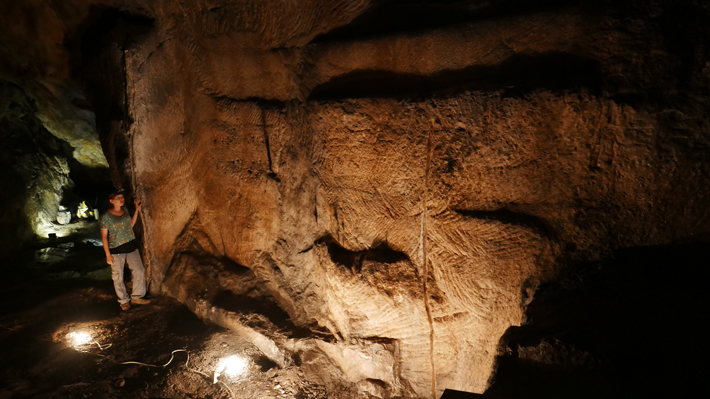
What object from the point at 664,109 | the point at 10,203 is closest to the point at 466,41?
the point at 664,109

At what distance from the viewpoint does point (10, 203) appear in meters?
6.66

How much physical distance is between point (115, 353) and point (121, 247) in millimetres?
1088

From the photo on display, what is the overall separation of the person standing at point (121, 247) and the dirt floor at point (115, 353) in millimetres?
156

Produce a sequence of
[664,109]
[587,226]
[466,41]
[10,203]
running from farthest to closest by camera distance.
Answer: [10,203]
[466,41]
[587,226]
[664,109]

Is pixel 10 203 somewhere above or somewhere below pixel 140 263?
above

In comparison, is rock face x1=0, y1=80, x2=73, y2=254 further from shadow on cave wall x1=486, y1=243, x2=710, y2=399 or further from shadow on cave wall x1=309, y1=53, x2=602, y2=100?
shadow on cave wall x1=486, y1=243, x2=710, y2=399

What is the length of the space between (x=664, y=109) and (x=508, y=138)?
2.77 feet

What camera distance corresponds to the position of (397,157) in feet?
9.55

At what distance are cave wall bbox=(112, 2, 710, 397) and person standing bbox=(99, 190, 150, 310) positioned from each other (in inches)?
7.3

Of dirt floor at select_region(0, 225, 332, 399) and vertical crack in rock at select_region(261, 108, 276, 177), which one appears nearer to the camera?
dirt floor at select_region(0, 225, 332, 399)

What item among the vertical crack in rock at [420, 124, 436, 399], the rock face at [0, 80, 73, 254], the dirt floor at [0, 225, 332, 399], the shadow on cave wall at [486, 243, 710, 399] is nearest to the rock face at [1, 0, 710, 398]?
the vertical crack in rock at [420, 124, 436, 399]

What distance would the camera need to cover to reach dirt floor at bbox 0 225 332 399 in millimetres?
3230

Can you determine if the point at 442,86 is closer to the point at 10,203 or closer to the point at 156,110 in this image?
the point at 156,110

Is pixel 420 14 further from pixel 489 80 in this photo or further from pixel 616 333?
pixel 616 333
